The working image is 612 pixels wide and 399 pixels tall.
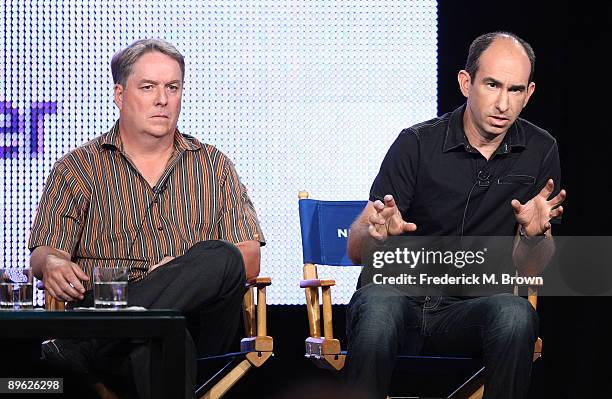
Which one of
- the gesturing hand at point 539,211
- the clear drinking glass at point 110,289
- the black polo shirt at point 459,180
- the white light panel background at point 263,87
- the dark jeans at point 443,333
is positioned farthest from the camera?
the white light panel background at point 263,87

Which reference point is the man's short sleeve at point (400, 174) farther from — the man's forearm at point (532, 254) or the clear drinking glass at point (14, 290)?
the clear drinking glass at point (14, 290)

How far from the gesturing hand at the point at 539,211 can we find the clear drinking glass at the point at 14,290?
4.00ft

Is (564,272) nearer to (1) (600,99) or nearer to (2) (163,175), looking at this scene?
(1) (600,99)

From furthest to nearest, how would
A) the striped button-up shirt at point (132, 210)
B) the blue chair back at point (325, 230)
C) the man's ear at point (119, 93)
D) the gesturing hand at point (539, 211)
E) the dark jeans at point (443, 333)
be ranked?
the blue chair back at point (325, 230) < the man's ear at point (119, 93) < the striped button-up shirt at point (132, 210) < the gesturing hand at point (539, 211) < the dark jeans at point (443, 333)

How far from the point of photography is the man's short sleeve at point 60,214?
2.94m

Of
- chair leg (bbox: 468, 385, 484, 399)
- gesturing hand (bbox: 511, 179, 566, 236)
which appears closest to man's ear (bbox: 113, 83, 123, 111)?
gesturing hand (bbox: 511, 179, 566, 236)

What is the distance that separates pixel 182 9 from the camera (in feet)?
13.3

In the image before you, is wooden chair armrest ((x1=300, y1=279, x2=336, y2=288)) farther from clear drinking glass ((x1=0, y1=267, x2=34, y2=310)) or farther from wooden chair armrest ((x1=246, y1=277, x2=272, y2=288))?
clear drinking glass ((x1=0, y1=267, x2=34, y2=310))

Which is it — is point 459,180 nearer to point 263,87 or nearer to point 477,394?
point 477,394

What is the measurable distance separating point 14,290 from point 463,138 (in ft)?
4.42

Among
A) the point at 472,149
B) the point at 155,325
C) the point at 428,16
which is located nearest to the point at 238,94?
the point at 428,16

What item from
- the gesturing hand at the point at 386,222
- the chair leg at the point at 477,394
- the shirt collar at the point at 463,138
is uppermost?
the shirt collar at the point at 463,138

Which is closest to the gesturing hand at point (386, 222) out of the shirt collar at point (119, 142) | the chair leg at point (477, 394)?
the chair leg at point (477, 394)

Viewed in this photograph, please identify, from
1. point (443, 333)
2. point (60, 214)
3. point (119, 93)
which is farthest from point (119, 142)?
point (443, 333)
